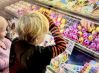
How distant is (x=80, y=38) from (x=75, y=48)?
129mm

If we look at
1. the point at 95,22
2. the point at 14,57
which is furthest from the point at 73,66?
the point at 14,57

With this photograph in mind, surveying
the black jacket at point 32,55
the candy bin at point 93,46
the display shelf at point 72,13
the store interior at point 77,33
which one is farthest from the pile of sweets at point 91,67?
the black jacket at point 32,55

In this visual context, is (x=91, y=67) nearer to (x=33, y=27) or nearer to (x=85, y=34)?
(x=85, y=34)

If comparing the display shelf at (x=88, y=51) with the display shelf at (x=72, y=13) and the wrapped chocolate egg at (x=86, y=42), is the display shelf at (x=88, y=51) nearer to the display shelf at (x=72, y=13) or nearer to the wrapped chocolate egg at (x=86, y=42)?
the wrapped chocolate egg at (x=86, y=42)


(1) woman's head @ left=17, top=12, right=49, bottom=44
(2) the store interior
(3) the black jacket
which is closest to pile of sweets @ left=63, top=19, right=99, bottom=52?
(2) the store interior

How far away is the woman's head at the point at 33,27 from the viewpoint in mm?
1730

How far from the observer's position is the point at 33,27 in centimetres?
172

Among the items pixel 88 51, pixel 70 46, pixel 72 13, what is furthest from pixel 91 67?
pixel 72 13

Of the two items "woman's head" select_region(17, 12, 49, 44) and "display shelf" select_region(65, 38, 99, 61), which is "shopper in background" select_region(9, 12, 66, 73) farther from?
"display shelf" select_region(65, 38, 99, 61)

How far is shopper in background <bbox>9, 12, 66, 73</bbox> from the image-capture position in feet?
A: 5.71

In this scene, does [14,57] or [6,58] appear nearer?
[14,57]

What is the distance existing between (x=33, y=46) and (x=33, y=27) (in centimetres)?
16

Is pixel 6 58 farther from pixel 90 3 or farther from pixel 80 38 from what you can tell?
pixel 90 3

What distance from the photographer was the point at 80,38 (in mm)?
2557
